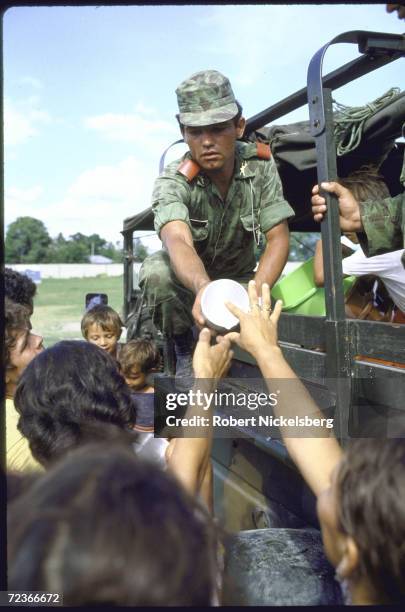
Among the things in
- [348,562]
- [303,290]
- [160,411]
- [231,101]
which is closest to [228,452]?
[160,411]

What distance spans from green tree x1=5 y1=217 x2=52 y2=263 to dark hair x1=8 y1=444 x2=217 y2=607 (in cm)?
4901

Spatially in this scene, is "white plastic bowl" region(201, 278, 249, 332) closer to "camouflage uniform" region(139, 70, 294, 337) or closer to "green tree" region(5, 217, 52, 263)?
"camouflage uniform" region(139, 70, 294, 337)

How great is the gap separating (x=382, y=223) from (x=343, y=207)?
17 cm

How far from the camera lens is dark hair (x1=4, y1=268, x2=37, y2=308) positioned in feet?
9.98

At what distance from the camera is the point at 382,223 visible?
6.87 feet

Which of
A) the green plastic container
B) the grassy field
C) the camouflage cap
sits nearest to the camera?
the camouflage cap

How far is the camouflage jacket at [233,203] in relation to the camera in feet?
9.40

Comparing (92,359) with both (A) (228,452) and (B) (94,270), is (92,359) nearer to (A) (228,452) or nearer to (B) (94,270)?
(A) (228,452)

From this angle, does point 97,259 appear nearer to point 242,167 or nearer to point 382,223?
point 242,167

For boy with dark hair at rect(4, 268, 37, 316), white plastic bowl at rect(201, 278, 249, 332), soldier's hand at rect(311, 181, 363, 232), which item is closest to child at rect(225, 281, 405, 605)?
white plastic bowl at rect(201, 278, 249, 332)

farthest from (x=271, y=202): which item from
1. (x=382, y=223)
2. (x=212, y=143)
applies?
(x=382, y=223)

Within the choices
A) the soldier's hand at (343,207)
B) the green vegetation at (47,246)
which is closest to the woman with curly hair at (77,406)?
the soldier's hand at (343,207)

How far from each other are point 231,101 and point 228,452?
152cm

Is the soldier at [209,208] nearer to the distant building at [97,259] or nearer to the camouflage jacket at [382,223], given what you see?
the camouflage jacket at [382,223]
